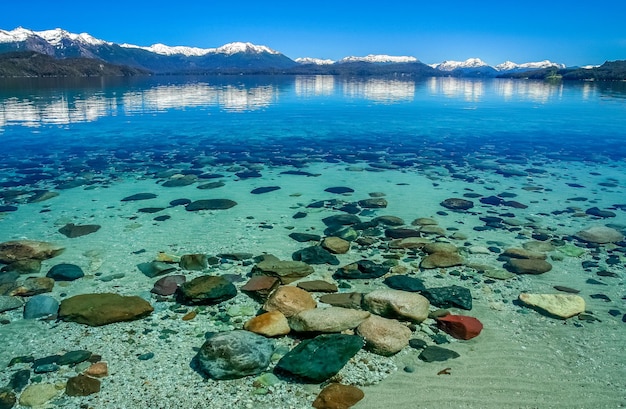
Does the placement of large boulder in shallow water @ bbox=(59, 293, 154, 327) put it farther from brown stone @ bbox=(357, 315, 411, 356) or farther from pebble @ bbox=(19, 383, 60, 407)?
brown stone @ bbox=(357, 315, 411, 356)

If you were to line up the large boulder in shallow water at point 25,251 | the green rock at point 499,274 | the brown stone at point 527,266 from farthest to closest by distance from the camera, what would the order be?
the large boulder in shallow water at point 25,251 → the brown stone at point 527,266 → the green rock at point 499,274

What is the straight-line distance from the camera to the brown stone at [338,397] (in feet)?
19.2

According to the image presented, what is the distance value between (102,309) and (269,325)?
11.0 ft

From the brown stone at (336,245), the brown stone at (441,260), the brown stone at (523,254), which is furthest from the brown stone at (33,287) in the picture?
the brown stone at (523,254)

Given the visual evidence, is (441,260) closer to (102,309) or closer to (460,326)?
(460,326)

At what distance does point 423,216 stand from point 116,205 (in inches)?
439

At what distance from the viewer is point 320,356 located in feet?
21.6

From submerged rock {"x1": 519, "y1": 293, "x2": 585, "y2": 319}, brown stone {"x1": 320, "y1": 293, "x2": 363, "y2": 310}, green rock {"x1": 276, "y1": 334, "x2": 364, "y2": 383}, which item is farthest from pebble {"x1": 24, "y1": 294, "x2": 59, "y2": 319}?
submerged rock {"x1": 519, "y1": 293, "x2": 585, "y2": 319}

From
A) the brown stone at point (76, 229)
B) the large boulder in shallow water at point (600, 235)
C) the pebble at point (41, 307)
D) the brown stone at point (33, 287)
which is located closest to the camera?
the pebble at point (41, 307)

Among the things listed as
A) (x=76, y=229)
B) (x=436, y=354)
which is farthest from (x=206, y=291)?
(x=76, y=229)

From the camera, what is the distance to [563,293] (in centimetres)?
909

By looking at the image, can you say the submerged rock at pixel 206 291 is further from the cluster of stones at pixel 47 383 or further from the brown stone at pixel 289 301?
the cluster of stones at pixel 47 383

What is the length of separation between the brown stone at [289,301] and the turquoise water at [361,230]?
0.65 meters

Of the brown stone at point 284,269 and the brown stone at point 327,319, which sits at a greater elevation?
the brown stone at point 284,269
